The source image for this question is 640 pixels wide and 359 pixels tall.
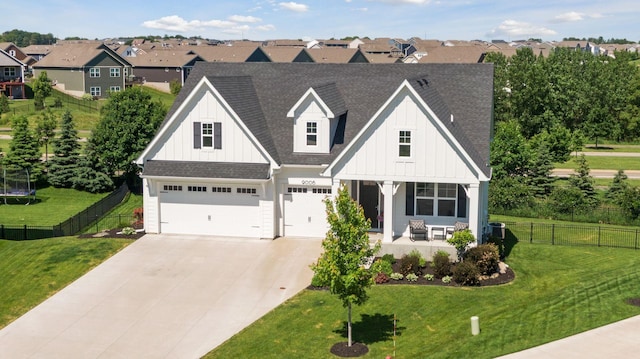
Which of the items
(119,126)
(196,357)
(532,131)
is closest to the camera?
(196,357)

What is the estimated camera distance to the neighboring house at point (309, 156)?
29375 mm

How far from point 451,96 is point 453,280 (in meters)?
10.4

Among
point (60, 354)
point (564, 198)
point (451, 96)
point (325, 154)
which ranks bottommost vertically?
point (60, 354)

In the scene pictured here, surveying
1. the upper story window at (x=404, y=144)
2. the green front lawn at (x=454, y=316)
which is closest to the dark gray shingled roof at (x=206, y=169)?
the upper story window at (x=404, y=144)

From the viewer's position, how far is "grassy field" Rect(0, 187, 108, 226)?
40594 millimetres

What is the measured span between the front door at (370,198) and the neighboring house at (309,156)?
5cm

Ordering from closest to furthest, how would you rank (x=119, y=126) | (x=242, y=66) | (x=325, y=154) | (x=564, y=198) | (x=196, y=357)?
(x=196, y=357), (x=325, y=154), (x=242, y=66), (x=564, y=198), (x=119, y=126)

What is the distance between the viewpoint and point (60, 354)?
69.3 feet

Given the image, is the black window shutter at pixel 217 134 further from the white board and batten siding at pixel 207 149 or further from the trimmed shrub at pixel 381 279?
the trimmed shrub at pixel 381 279

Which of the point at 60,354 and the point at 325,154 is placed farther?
the point at 325,154

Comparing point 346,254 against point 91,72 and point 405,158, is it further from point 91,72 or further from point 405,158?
point 91,72

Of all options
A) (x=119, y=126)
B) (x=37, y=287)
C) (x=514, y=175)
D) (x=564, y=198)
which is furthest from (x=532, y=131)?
(x=37, y=287)

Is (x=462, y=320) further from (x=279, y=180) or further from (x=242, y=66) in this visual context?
(x=242, y=66)

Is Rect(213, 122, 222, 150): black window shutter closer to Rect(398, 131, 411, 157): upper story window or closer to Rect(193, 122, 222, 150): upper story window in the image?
Rect(193, 122, 222, 150): upper story window
